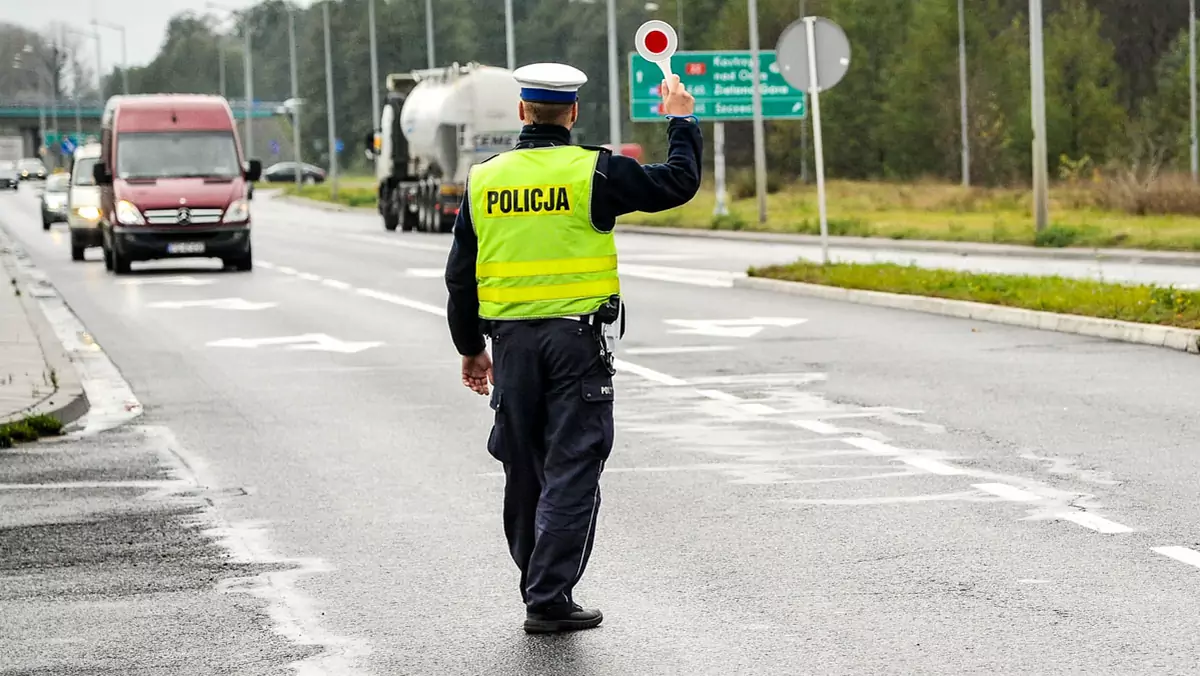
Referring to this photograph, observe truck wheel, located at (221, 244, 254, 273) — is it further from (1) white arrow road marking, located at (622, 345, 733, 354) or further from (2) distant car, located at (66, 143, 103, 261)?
(1) white arrow road marking, located at (622, 345, 733, 354)

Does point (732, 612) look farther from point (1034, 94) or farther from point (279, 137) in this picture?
point (279, 137)

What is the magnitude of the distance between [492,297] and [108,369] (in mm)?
10825

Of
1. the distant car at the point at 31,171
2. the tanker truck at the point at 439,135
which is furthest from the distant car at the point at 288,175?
the tanker truck at the point at 439,135

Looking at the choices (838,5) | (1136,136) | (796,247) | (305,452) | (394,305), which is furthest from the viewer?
(838,5)

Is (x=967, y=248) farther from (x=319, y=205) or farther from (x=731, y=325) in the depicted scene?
(x=319, y=205)

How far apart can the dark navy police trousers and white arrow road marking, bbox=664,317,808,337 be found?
39.8 ft

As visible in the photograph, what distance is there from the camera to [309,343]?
19.4 m

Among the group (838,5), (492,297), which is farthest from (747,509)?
(838,5)

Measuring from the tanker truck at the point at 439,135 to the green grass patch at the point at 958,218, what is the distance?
15.3 feet

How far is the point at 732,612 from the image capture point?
24.0ft

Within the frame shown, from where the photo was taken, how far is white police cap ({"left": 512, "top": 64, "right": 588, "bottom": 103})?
698 cm

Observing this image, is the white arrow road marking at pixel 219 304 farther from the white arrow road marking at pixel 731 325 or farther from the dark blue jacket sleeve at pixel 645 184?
the dark blue jacket sleeve at pixel 645 184

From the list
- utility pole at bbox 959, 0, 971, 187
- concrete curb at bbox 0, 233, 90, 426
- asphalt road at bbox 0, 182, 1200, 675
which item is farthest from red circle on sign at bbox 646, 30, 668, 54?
utility pole at bbox 959, 0, 971, 187

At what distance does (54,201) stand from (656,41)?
174ft
